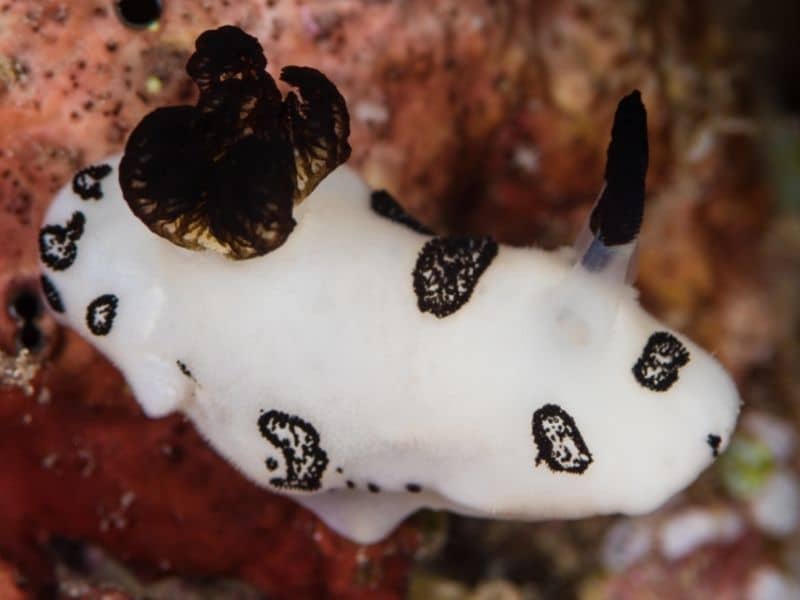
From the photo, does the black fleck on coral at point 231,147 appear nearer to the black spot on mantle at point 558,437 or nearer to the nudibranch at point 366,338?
the nudibranch at point 366,338

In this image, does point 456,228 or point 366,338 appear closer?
point 366,338

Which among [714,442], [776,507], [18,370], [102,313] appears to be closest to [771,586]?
[776,507]

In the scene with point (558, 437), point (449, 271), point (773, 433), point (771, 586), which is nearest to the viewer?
point (558, 437)

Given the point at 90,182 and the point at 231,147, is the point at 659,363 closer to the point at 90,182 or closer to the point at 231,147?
the point at 231,147

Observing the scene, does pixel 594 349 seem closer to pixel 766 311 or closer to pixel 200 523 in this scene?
pixel 200 523

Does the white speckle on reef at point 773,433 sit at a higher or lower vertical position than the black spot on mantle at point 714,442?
lower

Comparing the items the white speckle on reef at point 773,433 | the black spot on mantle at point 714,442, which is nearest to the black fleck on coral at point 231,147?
the black spot on mantle at point 714,442
